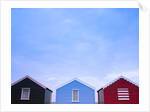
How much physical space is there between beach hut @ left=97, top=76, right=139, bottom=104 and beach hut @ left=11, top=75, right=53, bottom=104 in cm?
166

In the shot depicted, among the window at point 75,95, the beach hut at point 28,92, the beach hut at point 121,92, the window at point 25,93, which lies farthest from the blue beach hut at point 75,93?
the window at point 25,93

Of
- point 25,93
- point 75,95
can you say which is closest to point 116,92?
point 75,95

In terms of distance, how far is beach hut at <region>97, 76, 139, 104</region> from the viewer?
4.12 meters

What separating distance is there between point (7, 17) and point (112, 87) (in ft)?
10.0

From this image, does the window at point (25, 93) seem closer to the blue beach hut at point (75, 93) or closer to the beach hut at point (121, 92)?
the blue beach hut at point (75, 93)

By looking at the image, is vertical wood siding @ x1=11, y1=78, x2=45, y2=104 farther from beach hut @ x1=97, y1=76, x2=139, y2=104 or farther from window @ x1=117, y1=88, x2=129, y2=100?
window @ x1=117, y1=88, x2=129, y2=100

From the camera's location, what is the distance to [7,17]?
6.69ft

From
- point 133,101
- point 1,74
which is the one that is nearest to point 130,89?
point 133,101

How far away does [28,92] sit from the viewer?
4.65 metres

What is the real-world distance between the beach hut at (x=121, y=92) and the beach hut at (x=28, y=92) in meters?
1.66

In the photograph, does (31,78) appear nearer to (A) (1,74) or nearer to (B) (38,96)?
(B) (38,96)

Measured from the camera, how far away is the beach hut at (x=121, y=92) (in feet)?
13.5

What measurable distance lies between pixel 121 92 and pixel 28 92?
7.84 feet

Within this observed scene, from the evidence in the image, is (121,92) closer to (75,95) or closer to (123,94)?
(123,94)
